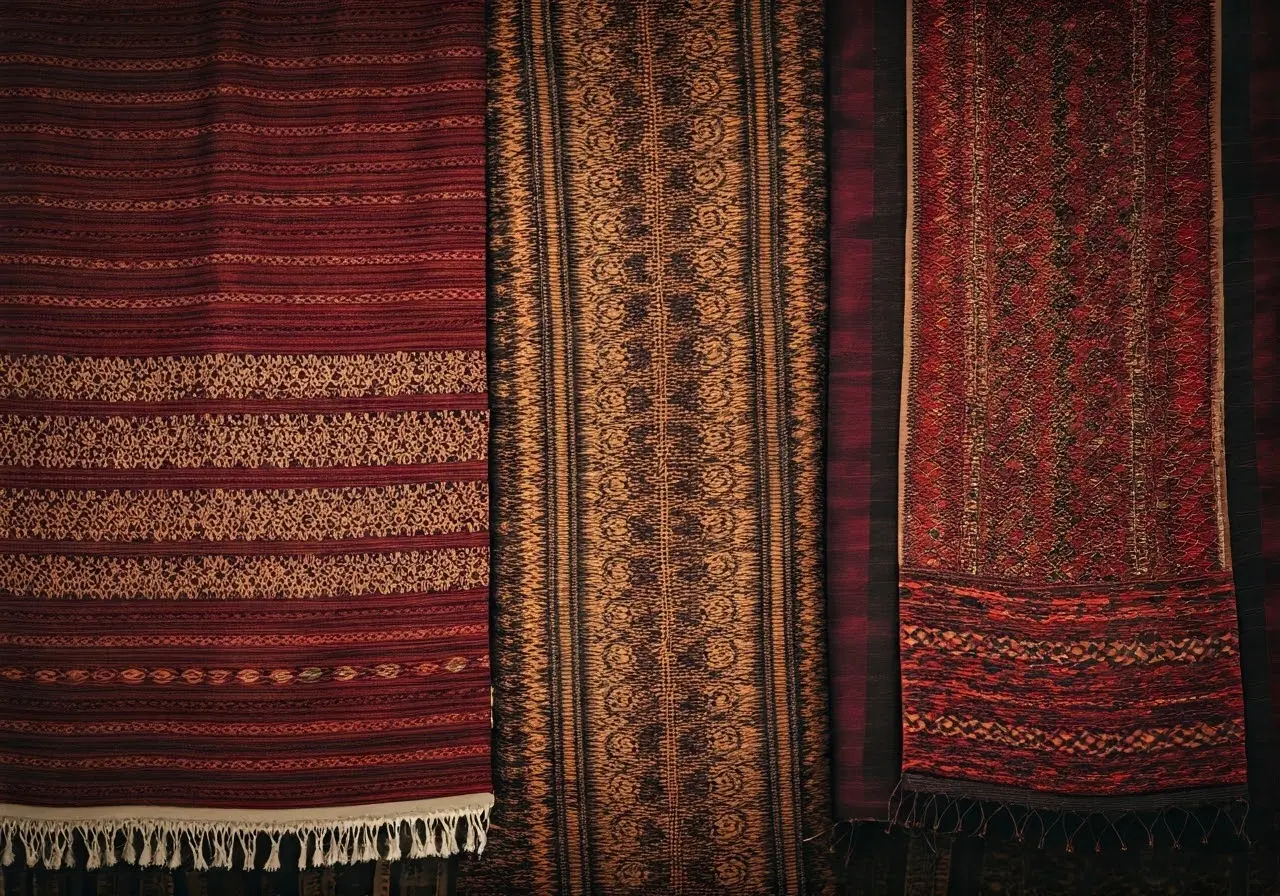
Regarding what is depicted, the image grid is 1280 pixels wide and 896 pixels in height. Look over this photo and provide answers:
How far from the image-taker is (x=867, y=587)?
1.78m

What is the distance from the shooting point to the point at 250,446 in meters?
1.78

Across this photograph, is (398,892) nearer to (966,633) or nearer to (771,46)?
(966,633)

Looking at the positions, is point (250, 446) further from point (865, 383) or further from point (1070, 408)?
point (1070, 408)

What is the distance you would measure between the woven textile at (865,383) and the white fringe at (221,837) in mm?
787

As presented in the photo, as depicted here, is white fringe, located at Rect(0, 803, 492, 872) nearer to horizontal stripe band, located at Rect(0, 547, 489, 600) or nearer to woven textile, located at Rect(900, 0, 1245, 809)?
horizontal stripe band, located at Rect(0, 547, 489, 600)

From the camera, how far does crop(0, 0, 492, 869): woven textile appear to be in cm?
178

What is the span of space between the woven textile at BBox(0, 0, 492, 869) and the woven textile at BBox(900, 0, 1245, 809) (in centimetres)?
92

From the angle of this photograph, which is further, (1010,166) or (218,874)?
(218,874)

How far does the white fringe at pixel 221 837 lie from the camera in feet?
5.86

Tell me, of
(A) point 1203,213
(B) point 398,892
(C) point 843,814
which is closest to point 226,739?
(B) point 398,892

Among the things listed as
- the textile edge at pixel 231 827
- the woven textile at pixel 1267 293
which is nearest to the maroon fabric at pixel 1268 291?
the woven textile at pixel 1267 293

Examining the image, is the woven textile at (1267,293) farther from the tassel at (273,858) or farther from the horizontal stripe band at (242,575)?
the tassel at (273,858)

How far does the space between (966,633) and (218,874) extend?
1614 mm

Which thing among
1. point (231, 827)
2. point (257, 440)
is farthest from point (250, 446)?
point (231, 827)
